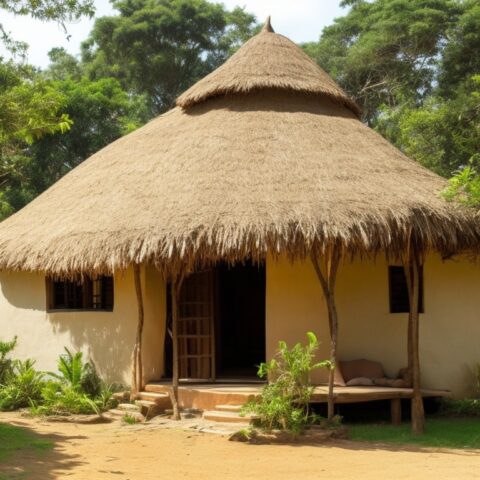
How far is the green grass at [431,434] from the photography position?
8766 mm

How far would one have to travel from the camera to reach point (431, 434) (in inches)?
361

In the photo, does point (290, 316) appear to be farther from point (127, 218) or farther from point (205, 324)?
point (127, 218)

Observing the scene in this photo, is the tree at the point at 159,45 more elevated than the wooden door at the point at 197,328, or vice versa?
the tree at the point at 159,45

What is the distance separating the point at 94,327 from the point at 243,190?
3251mm

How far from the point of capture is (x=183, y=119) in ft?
41.9

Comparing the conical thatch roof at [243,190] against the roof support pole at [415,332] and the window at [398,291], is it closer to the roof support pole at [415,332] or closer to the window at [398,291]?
the roof support pole at [415,332]

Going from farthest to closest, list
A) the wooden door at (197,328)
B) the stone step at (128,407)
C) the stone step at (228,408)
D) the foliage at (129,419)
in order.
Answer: the wooden door at (197,328) → the stone step at (128,407) → the foliage at (129,419) → the stone step at (228,408)

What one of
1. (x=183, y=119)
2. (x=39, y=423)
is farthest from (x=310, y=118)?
(x=39, y=423)

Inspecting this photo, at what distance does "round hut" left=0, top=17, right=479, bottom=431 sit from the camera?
30.1ft

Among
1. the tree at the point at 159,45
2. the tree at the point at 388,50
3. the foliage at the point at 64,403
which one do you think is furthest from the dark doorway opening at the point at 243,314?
the tree at the point at 159,45

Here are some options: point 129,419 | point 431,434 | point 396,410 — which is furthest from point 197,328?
point 431,434

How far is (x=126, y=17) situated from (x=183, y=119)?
1871cm

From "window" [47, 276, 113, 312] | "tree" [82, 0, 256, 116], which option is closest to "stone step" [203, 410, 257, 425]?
"window" [47, 276, 113, 312]

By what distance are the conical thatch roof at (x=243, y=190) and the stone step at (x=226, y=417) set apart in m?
1.92
